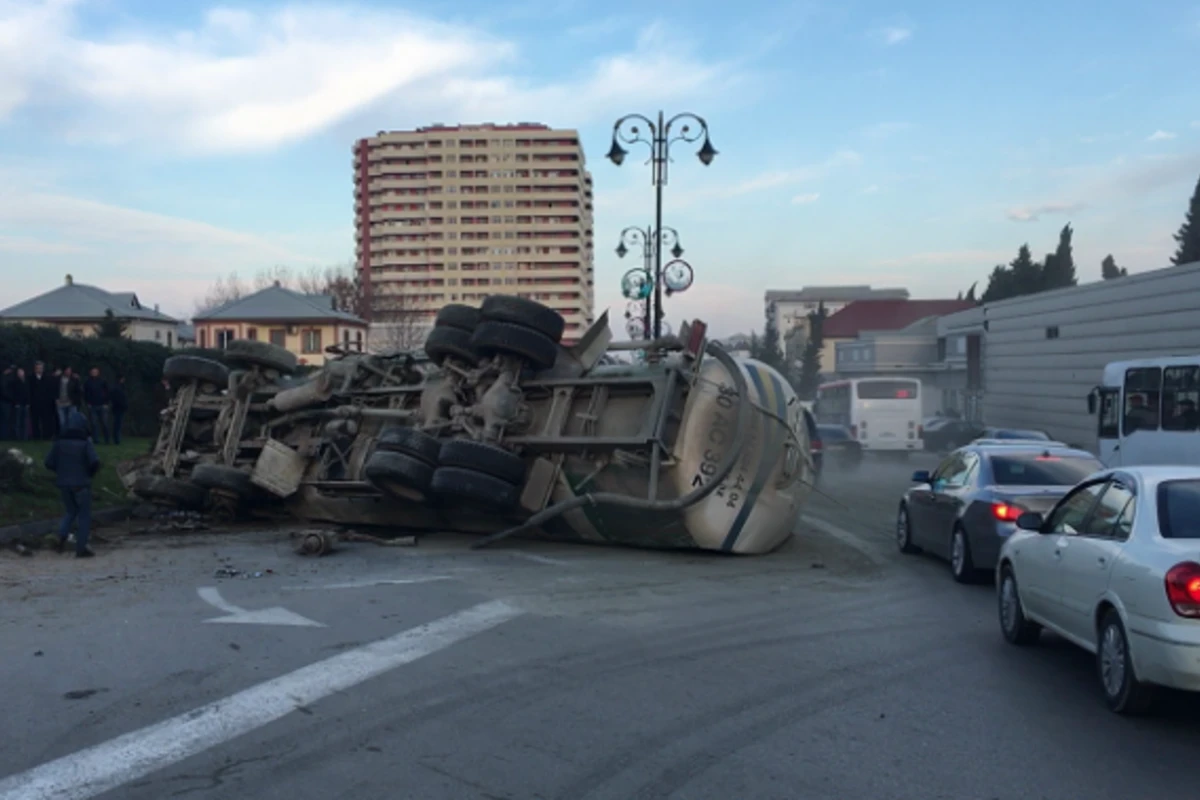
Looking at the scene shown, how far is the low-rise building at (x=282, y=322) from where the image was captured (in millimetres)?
64375

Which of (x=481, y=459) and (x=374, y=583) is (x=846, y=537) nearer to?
(x=481, y=459)

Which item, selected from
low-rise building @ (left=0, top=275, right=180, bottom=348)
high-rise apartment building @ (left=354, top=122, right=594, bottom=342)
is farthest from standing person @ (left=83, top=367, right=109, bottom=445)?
high-rise apartment building @ (left=354, top=122, right=594, bottom=342)

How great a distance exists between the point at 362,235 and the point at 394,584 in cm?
12421

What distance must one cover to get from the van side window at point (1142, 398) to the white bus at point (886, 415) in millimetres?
17089

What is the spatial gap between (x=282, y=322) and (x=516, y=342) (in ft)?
181

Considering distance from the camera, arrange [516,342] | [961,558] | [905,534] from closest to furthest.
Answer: [961,558]
[516,342]
[905,534]

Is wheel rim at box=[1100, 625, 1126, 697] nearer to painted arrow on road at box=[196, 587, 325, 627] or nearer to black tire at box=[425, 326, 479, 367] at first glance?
painted arrow on road at box=[196, 587, 325, 627]

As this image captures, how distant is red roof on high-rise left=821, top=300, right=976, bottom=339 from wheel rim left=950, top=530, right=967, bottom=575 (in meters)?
95.7

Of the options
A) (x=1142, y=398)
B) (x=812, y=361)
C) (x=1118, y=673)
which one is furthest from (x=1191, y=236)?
(x=1118, y=673)

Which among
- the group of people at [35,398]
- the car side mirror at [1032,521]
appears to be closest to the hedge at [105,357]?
the group of people at [35,398]

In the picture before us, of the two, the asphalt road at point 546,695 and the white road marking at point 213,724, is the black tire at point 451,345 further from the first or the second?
the white road marking at point 213,724

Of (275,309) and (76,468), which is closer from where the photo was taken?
(76,468)

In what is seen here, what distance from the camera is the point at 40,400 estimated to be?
22188 mm

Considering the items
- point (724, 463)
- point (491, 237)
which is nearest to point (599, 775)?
point (724, 463)
